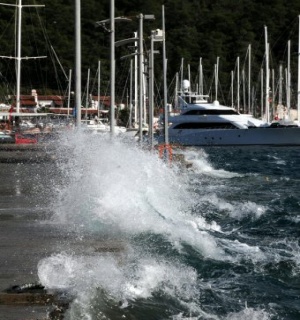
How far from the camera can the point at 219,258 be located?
1331 cm

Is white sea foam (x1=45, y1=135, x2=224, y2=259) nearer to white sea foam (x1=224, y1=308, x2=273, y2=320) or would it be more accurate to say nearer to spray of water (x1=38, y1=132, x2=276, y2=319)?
spray of water (x1=38, y1=132, x2=276, y2=319)

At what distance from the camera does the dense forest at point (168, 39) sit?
314 feet

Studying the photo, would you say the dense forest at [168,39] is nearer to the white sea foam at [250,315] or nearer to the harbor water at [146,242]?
the harbor water at [146,242]

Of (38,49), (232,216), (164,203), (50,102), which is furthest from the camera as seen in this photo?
(50,102)

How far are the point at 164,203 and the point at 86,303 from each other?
289 inches

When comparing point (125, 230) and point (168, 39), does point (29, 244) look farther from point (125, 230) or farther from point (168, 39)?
point (168, 39)

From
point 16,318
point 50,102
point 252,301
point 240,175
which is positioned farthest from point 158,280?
point 50,102

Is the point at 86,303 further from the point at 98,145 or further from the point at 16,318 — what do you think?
the point at 98,145

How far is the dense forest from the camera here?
9581 cm

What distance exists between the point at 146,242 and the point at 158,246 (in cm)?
27

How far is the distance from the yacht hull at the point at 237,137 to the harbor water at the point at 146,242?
45127mm

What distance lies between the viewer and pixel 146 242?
43.3 feet

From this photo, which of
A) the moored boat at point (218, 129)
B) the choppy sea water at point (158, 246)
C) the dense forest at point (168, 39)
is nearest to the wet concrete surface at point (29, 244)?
the choppy sea water at point (158, 246)

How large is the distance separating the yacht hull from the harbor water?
45127 mm
